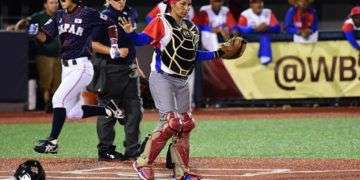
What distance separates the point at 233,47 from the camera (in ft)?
27.5

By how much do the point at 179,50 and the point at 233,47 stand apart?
49 centimetres

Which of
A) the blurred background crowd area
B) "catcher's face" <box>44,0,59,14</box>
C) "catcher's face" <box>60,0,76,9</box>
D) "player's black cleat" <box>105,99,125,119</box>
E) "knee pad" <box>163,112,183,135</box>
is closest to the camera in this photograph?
"knee pad" <box>163,112,183,135</box>

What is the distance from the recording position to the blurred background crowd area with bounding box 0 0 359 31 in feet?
62.9

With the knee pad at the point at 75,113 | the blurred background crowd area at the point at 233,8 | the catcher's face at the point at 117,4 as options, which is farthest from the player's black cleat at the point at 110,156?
the blurred background crowd area at the point at 233,8

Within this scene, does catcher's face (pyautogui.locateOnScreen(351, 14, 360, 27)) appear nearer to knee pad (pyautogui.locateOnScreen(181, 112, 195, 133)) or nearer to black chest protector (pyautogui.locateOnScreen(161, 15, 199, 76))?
black chest protector (pyautogui.locateOnScreen(161, 15, 199, 76))

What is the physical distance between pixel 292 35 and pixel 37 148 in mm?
8474

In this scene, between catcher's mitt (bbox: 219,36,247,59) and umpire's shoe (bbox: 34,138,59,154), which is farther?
umpire's shoe (bbox: 34,138,59,154)

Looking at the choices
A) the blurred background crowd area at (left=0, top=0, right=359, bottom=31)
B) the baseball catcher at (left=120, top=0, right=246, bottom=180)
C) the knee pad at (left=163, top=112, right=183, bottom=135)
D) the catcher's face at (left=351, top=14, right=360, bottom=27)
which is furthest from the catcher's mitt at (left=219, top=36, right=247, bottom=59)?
the blurred background crowd area at (left=0, top=0, right=359, bottom=31)

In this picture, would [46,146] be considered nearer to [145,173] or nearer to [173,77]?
[145,173]

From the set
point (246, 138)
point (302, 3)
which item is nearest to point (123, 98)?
point (246, 138)

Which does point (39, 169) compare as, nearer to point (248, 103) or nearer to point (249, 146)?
point (249, 146)

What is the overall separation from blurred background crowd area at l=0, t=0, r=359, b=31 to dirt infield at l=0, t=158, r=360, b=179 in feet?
30.6

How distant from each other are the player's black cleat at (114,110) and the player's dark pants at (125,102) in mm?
49

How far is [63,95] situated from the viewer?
941 cm
